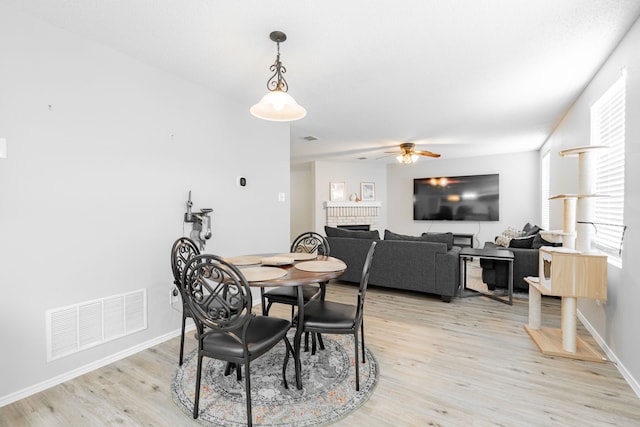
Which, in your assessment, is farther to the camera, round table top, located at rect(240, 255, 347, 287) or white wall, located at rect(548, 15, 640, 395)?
white wall, located at rect(548, 15, 640, 395)

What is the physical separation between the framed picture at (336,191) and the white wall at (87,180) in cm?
462

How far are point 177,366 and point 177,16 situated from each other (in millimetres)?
2399

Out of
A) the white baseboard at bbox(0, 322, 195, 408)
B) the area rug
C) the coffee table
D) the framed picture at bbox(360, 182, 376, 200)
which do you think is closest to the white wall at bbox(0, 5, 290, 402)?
the white baseboard at bbox(0, 322, 195, 408)

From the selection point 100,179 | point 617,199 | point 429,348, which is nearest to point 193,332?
point 100,179

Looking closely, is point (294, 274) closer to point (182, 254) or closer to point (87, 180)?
point (182, 254)

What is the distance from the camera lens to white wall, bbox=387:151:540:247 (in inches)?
260

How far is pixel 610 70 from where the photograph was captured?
245cm

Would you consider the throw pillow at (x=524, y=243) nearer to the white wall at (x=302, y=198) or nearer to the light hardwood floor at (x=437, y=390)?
the light hardwood floor at (x=437, y=390)

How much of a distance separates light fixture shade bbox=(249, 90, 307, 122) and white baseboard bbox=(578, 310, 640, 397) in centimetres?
273

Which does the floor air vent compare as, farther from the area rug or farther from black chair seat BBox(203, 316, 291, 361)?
black chair seat BBox(203, 316, 291, 361)

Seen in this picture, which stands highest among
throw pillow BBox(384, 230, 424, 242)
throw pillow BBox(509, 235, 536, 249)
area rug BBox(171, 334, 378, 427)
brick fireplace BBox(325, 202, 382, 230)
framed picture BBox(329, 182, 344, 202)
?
framed picture BBox(329, 182, 344, 202)

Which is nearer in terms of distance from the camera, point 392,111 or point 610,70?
point 610,70

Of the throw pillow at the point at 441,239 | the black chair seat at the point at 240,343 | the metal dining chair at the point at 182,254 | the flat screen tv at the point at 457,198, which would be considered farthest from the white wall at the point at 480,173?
the black chair seat at the point at 240,343

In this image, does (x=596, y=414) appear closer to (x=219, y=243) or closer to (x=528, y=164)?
(x=219, y=243)
